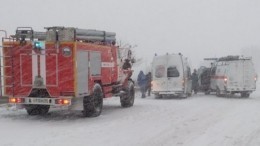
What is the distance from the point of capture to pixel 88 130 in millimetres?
12766

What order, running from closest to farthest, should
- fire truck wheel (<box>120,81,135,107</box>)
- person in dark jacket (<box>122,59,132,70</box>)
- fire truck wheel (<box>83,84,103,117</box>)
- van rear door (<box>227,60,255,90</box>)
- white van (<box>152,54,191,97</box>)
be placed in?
fire truck wheel (<box>83,84,103,117</box>)
fire truck wheel (<box>120,81,135,107</box>)
person in dark jacket (<box>122,59,132,70</box>)
white van (<box>152,54,191,97</box>)
van rear door (<box>227,60,255,90</box>)

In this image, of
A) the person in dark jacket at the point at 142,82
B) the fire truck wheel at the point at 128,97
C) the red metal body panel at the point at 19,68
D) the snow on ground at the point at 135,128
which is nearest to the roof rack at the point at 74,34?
the red metal body panel at the point at 19,68

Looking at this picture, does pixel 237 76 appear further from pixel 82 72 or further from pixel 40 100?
pixel 40 100

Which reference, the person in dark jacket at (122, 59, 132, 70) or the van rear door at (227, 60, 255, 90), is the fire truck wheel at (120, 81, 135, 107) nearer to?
the person in dark jacket at (122, 59, 132, 70)

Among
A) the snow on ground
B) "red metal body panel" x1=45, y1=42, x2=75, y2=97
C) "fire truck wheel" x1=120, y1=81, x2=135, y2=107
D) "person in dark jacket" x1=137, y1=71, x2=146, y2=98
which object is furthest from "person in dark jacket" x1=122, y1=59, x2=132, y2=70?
"person in dark jacket" x1=137, y1=71, x2=146, y2=98

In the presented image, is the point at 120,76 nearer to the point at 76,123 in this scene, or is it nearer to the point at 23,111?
the point at 23,111

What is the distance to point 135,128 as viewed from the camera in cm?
1323

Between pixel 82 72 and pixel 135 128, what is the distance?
9.32ft

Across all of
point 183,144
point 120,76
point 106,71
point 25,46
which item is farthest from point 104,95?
point 183,144

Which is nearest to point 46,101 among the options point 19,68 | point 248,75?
point 19,68

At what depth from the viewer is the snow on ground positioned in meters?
11.0

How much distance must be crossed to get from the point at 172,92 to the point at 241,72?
4.15m

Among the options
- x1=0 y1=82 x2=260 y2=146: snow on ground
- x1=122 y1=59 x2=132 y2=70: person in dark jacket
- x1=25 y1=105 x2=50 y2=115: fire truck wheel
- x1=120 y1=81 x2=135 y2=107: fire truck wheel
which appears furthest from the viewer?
x1=122 y1=59 x2=132 y2=70: person in dark jacket

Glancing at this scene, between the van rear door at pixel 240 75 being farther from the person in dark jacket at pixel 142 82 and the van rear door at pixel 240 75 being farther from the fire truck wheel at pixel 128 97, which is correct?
the fire truck wheel at pixel 128 97
